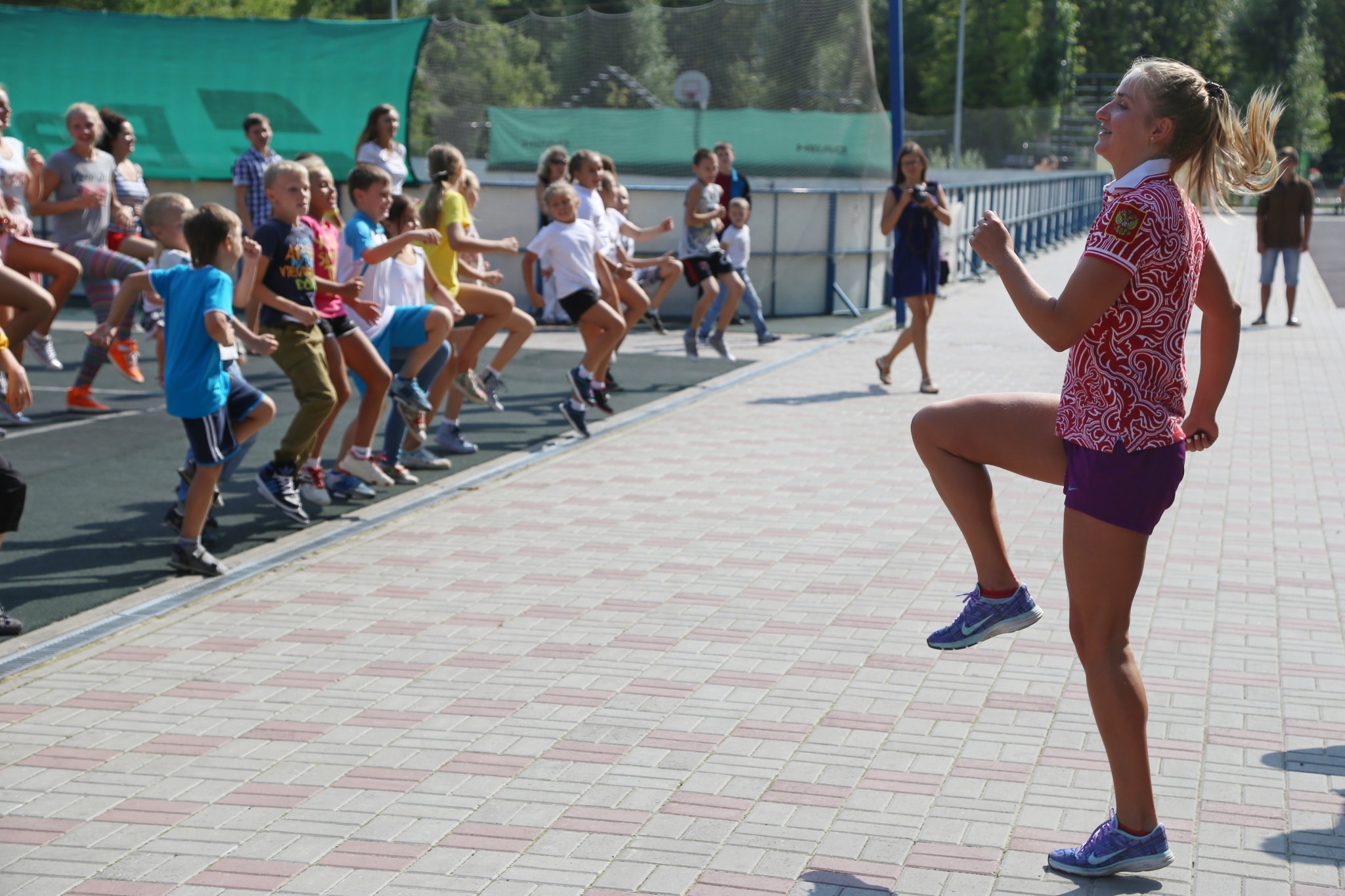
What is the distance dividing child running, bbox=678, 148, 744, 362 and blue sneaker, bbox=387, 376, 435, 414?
18.5ft

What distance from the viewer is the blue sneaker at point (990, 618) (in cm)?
375

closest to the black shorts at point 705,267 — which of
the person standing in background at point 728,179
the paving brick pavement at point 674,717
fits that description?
the person standing in background at point 728,179

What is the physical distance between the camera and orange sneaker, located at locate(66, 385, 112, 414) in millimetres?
10301

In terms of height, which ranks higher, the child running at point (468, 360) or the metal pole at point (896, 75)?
the metal pole at point (896, 75)

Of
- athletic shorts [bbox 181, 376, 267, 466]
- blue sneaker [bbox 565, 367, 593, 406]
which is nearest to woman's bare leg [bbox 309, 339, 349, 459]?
athletic shorts [bbox 181, 376, 267, 466]

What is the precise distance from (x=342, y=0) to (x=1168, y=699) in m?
71.0

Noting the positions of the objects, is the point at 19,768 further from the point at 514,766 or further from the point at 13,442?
the point at 13,442

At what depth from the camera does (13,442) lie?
916 cm

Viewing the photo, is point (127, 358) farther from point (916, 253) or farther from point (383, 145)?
point (916, 253)

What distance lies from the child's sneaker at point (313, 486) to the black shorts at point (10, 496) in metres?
2.60

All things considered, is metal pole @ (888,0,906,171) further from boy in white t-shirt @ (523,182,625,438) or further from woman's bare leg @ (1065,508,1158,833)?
woman's bare leg @ (1065,508,1158,833)

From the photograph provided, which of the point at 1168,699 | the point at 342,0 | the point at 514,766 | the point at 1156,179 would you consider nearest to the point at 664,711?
the point at 514,766

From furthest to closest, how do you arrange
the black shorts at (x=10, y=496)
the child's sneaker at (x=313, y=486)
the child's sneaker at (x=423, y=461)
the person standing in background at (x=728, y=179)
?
the person standing in background at (x=728, y=179) < the child's sneaker at (x=423, y=461) < the child's sneaker at (x=313, y=486) < the black shorts at (x=10, y=496)

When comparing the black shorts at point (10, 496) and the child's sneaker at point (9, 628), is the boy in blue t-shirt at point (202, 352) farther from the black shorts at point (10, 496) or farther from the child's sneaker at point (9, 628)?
the black shorts at point (10, 496)
